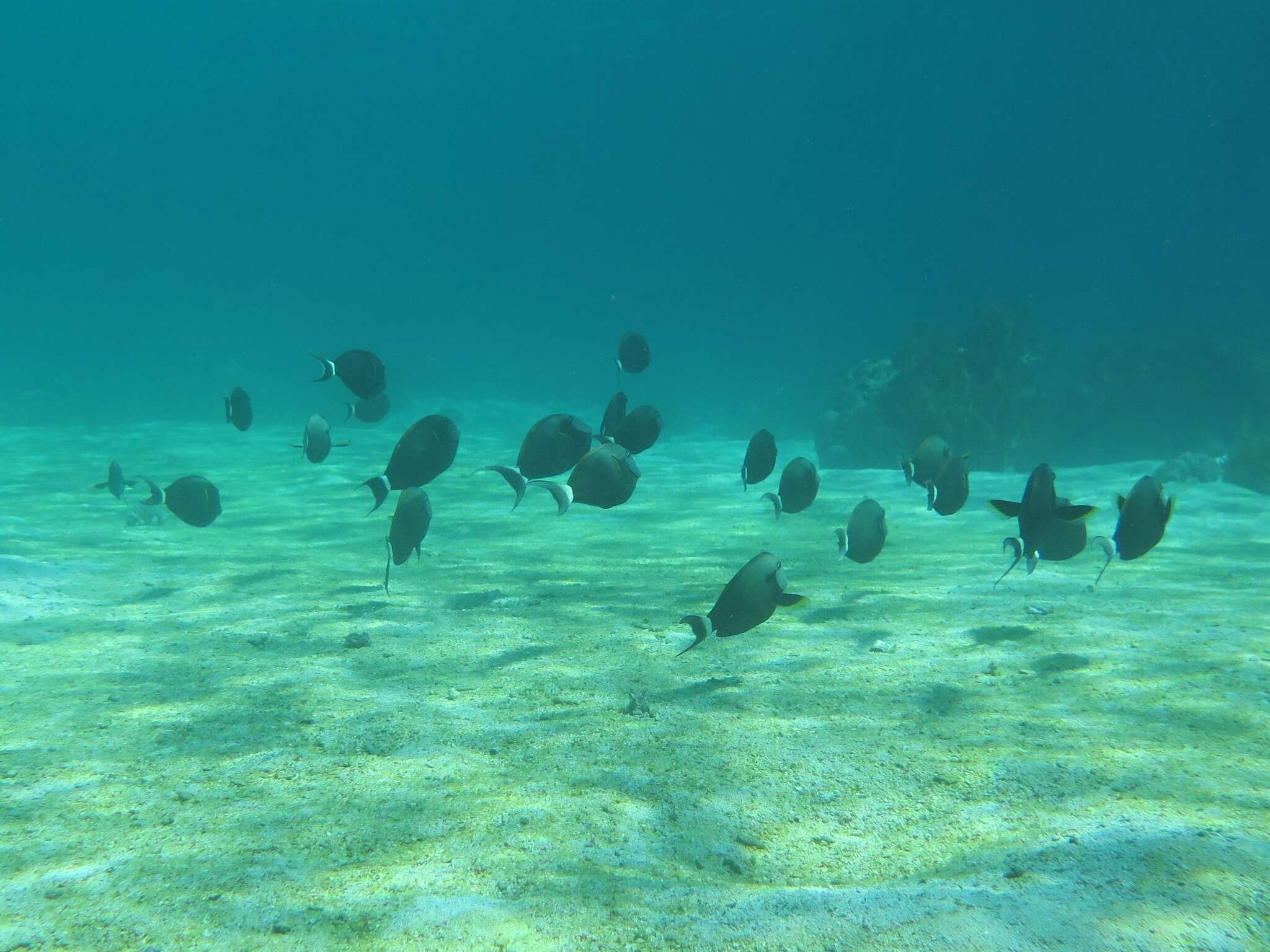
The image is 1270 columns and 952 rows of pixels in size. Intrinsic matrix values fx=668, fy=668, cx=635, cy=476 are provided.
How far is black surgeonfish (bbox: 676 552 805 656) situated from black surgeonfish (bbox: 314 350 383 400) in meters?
3.19

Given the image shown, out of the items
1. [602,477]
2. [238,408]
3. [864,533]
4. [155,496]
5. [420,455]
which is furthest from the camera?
[238,408]

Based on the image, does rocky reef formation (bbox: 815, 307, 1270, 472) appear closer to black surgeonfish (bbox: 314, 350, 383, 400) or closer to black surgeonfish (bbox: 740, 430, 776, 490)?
black surgeonfish (bbox: 740, 430, 776, 490)

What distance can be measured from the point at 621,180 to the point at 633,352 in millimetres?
87204

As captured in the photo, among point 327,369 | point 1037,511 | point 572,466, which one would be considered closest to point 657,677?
point 572,466

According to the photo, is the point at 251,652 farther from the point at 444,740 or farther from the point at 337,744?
the point at 444,740

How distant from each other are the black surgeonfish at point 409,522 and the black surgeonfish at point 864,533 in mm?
2841

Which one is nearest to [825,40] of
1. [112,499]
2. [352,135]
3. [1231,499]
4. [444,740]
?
[1231,499]

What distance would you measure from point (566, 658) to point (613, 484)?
47.6 inches

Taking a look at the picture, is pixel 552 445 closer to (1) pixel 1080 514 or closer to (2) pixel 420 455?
(2) pixel 420 455

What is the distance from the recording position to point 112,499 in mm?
10383

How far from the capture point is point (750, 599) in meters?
3.36

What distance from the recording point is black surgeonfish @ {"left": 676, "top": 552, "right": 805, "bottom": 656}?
3.35 m

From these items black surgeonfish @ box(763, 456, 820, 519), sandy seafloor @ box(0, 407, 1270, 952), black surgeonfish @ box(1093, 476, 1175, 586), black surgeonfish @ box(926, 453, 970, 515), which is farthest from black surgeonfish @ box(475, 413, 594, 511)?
black surgeonfish @ box(1093, 476, 1175, 586)

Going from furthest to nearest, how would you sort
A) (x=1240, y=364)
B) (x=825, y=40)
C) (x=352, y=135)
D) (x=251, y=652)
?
1. (x=352, y=135)
2. (x=825, y=40)
3. (x=1240, y=364)
4. (x=251, y=652)
